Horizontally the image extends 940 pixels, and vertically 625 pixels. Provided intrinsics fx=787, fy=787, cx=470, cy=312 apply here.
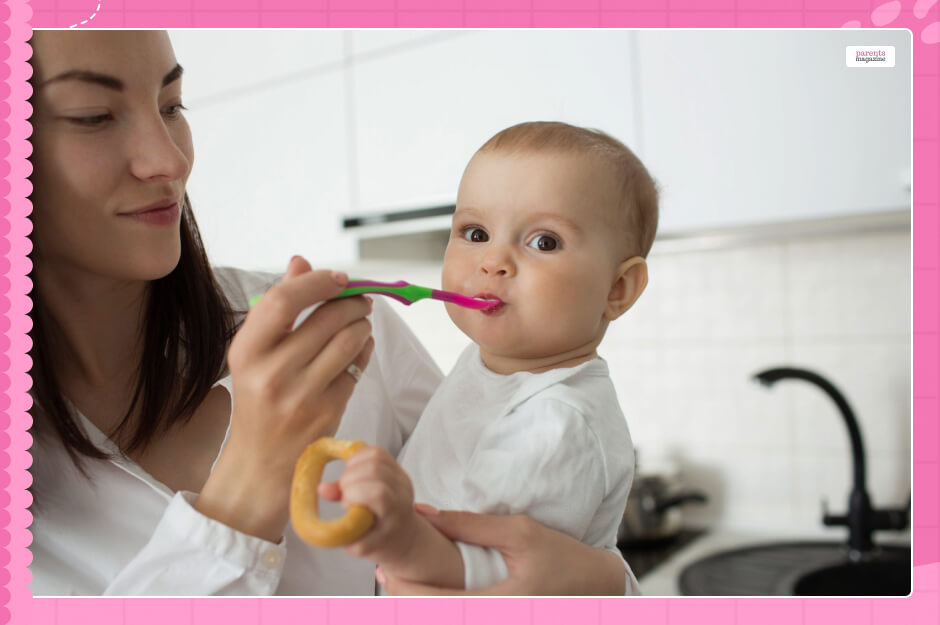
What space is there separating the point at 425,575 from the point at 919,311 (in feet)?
1.20

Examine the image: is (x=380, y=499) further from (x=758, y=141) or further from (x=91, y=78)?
(x=758, y=141)

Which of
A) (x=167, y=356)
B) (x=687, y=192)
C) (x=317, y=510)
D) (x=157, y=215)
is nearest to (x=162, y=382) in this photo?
(x=167, y=356)

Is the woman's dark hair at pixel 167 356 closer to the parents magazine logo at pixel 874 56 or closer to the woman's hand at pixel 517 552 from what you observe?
the woman's hand at pixel 517 552

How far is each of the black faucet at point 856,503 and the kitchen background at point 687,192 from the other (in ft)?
0.29

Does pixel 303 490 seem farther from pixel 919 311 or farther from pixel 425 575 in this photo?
pixel 919 311

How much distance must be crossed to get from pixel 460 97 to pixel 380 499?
0.66 meters

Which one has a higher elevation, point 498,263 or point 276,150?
point 276,150

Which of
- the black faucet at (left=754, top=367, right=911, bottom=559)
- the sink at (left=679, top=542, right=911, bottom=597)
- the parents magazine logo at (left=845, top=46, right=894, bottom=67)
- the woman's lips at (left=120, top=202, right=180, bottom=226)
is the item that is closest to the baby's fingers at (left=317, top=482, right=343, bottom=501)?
the woman's lips at (left=120, top=202, right=180, bottom=226)

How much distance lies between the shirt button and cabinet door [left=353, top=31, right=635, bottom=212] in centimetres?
32

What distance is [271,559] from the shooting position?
0.44m
